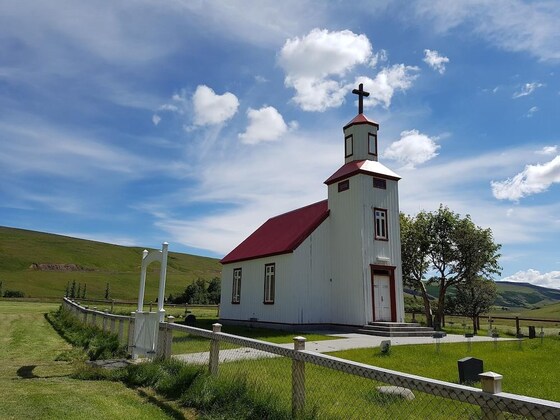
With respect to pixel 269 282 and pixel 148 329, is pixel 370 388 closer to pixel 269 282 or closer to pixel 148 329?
pixel 148 329

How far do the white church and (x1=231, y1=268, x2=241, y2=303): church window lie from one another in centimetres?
257

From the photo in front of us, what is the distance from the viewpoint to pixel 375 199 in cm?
2047

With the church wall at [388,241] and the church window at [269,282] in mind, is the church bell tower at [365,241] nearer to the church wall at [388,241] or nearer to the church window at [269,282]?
the church wall at [388,241]

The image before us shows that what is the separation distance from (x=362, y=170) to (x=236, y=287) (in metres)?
10.9

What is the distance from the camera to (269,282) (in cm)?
2200

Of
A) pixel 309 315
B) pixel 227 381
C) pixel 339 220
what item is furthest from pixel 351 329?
pixel 227 381

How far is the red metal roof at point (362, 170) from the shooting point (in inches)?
801

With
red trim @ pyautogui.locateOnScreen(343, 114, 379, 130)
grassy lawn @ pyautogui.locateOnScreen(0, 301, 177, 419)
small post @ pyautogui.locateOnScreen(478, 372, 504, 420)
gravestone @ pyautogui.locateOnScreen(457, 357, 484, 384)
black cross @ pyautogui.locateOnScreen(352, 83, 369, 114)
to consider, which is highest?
black cross @ pyautogui.locateOnScreen(352, 83, 369, 114)

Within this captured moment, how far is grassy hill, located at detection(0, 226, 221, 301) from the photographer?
9381 cm

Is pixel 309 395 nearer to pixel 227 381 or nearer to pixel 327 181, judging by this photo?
pixel 227 381

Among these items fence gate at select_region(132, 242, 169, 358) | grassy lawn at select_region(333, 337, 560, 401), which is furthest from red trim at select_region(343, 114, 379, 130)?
fence gate at select_region(132, 242, 169, 358)

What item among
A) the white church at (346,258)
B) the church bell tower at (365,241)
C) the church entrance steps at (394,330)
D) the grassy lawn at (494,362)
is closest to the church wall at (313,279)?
the white church at (346,258)

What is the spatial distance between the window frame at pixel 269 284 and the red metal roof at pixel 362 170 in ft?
17.7

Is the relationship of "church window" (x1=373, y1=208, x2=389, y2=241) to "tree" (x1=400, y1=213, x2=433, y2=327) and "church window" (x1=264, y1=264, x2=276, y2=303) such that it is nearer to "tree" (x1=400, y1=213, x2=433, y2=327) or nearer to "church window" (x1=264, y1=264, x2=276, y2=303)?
"church window" (x1=264, y1=264, x2=276, y2=303)
